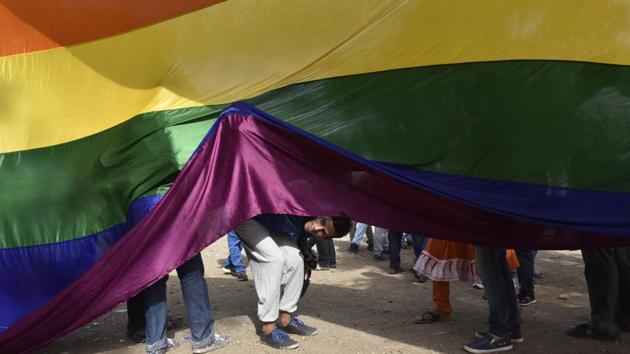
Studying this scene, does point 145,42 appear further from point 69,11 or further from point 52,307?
point 52,307

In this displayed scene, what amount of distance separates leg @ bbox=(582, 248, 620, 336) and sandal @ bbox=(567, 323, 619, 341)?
1.0 inches

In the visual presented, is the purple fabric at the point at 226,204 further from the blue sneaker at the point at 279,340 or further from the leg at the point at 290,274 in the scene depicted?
the blue sneaker at the point at 279,340

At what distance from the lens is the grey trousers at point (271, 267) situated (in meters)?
5.26

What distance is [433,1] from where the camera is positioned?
A: 438 centimetres

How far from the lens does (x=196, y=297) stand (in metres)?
5.24

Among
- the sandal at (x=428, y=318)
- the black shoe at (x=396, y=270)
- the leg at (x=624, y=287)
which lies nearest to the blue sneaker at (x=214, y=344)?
the sandal at (x=428, y=318)

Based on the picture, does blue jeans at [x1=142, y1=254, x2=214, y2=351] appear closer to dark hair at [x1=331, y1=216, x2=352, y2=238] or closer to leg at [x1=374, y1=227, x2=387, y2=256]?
dark hair at [x1=331, y1=216, x2=352, y2=238]

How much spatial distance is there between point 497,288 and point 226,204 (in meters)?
2.10

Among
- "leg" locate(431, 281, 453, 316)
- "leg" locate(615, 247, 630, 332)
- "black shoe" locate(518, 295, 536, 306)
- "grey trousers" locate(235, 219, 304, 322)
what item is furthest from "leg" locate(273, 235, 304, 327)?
"leg" locate(615, 247, 630, 332)

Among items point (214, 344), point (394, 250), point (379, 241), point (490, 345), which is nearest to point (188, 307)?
Result: point (214, 344)

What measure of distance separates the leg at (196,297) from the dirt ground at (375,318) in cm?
19

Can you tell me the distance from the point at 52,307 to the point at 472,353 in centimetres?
300

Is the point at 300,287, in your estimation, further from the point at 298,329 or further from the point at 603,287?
the point at 603,287

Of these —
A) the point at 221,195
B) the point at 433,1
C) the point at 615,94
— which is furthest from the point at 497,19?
the point at 221,195
